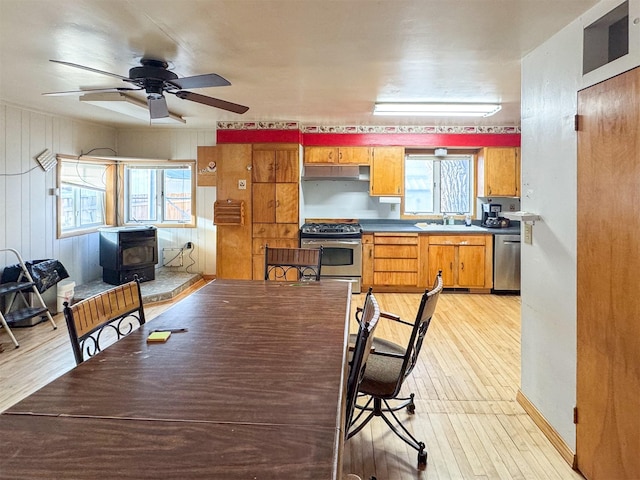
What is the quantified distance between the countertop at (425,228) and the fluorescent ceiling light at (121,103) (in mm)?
2938

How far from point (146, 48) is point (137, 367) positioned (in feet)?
6.89

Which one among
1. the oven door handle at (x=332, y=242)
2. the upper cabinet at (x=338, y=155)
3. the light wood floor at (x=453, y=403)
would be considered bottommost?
the light wood floor at (x=453, y=403)

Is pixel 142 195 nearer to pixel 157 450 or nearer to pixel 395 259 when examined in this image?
pixel 395 259

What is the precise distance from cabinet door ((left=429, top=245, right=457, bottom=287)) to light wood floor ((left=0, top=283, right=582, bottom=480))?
1073 millimetres

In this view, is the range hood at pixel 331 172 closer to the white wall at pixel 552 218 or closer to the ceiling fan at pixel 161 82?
the ceiling fan at pixel 161 82

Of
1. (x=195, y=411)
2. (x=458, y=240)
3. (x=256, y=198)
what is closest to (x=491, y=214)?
(x=458, y=240)

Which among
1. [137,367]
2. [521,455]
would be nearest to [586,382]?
[521,455]

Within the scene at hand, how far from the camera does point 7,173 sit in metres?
4.08

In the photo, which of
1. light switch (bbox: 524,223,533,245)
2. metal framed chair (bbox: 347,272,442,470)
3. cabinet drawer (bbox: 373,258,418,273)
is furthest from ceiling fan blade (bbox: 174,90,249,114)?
cabinet drawer (bbox: 373,258,418,273)

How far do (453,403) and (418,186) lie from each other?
13.3 feet

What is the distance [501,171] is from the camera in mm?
5578

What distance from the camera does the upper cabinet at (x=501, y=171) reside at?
5547 mm

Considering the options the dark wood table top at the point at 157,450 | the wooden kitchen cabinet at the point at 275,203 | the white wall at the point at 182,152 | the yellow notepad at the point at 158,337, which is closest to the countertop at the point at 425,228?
the wooden kitchen cabinet at the point at 275,203

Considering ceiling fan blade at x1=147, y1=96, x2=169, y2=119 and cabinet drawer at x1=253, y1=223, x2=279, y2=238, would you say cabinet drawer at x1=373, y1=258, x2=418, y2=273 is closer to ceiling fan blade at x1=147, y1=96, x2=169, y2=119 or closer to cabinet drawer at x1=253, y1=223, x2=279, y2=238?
cabinet drawer at x1=253, y1=223, x2=279, y2=238
